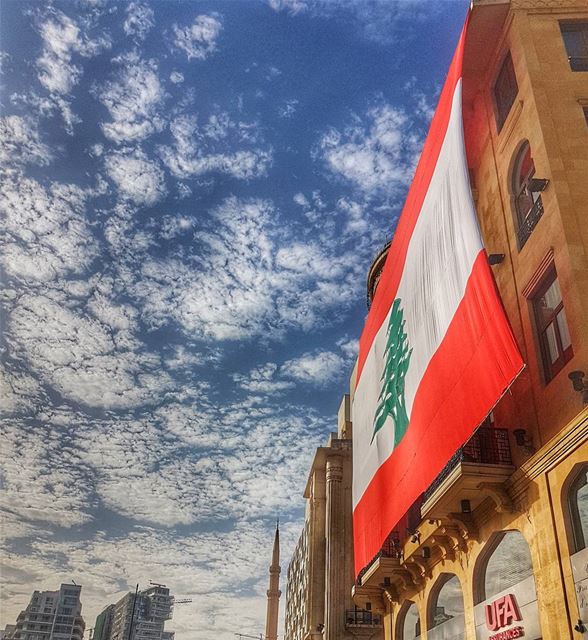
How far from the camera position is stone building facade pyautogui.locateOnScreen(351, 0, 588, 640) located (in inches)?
534

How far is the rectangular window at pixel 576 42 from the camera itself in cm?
1836

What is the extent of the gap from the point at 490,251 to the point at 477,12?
7254 millimetres

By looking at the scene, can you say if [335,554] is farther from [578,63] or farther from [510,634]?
[578,63]

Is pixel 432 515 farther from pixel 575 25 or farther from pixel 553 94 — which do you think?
pixel 575 25

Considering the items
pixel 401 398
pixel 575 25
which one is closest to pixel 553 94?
pixel 575 25

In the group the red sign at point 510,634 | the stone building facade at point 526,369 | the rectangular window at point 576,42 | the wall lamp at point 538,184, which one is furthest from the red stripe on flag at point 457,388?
the rectangular window at point 576,42

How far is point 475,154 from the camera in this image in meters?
21.6

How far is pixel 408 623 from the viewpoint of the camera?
24.0 m

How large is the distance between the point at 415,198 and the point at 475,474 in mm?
9890

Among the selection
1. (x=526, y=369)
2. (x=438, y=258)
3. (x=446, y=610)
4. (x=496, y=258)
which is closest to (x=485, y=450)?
(x=526, y=369)

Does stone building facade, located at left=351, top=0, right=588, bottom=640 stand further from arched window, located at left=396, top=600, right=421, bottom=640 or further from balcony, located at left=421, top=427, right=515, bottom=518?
arched window, located at left=396, top=600, right=421, bottom=640

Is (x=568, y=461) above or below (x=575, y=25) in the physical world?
below

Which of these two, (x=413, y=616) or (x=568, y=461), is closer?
(x=568, y=461)

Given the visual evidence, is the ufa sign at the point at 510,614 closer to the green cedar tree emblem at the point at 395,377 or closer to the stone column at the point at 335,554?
the green cedar tree emblem at the point at 395,377
